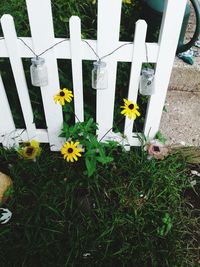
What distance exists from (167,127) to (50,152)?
938 mm

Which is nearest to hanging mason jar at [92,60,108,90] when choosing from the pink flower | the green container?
the pink flower

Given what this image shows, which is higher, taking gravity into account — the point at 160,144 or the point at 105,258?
the point at 160,144

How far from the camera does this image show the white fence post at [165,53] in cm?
135

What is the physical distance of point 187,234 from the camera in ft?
5.94

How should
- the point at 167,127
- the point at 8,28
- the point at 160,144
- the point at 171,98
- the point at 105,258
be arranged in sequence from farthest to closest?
the point at 171,98 → the point at 167,127 → the point at 160,144 → the point at 105,258 → the point at 8,28

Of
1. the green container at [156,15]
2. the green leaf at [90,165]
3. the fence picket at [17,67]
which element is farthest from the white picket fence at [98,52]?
the green container at [156,15]

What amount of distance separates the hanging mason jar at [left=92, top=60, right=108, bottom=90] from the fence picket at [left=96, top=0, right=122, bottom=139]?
0.07 meters

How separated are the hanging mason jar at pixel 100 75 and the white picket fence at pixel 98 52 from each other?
7cm

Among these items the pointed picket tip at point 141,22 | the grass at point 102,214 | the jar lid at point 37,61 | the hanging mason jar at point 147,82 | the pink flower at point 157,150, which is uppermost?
the pointed picket tip at point 141,22

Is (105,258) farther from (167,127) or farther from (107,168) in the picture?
(167,127)

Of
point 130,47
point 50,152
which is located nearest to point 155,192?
point 50,152

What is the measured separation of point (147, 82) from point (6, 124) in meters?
1.01

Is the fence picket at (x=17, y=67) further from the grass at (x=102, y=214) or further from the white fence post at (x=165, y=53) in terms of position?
the white fence post at (x=165, y=53)

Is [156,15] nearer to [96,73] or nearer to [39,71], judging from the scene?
[96,73]
